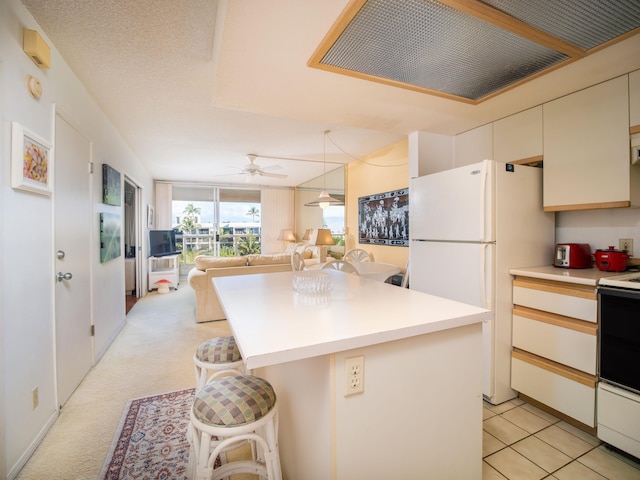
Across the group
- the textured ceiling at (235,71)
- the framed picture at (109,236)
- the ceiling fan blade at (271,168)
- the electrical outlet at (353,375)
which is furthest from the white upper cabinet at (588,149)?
the ceiling fan blade at (271,168)

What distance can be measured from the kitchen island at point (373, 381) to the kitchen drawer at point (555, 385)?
0.97m

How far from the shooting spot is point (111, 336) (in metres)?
3.17

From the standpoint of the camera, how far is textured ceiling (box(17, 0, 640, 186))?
4.73 feet

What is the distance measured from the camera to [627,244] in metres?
1.98

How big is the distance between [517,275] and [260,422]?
1.99 meters

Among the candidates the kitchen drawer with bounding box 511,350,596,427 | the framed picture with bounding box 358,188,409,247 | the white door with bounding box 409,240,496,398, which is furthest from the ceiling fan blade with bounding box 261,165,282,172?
the kitchen drawer with bounding box 511,350,596,427

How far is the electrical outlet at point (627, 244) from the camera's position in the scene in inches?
77.3

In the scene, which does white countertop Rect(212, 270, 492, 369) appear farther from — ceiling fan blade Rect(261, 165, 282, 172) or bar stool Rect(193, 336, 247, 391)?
ceiling fan blade Rect(261, 165, 282, 172)

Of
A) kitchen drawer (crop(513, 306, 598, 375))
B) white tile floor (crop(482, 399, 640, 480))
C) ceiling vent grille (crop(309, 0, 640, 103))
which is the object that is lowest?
white tile floor (crop(482, 399, 640, 480))

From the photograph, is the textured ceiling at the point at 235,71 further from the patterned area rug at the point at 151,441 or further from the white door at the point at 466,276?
the patterned area rug at the point at 151,441

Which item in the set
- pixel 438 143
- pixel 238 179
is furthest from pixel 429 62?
pixel 238 179

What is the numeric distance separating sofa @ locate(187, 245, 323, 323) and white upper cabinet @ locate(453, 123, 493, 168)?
2476 millimetres

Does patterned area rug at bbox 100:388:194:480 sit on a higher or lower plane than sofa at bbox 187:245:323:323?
lower

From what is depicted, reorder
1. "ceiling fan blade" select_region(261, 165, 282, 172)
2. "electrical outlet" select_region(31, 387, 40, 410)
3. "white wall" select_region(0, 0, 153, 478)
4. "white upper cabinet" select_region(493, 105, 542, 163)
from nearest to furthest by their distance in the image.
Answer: "white wall" select_region(0, 0, 153, 478), "electrical outlet" select_region(31, 387, 40, 410), "white upper cabinet" select_region(493, 105, 542, 163), "ceiling fan blade" select_region(261, 165, 282, 172)
